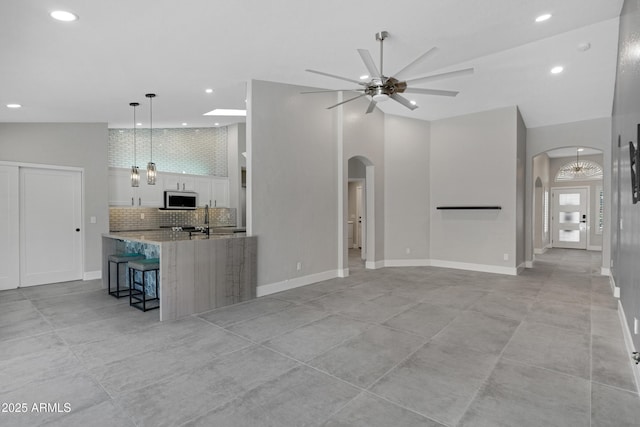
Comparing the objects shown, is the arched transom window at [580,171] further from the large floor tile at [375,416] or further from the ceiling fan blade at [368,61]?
the large floor tile at [375,416]

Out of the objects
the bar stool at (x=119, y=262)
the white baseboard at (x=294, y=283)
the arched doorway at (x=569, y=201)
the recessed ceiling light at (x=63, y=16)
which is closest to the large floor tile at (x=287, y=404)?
the white baseboard at (x=294, y=283)

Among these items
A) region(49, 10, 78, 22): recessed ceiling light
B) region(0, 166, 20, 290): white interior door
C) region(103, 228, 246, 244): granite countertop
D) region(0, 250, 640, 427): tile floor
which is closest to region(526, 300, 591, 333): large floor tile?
region(0, 250, 640, 427): tile floor

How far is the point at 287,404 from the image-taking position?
2.18 meters

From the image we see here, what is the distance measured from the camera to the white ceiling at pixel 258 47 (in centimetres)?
302

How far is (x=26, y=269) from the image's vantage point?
557 cm

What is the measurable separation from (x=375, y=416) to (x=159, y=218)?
6640 millimetres

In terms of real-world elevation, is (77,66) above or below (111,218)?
above

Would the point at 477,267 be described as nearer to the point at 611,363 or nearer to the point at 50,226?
the point at 611,363

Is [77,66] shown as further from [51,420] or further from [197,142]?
[197,142]

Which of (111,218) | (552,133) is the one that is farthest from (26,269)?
(552,133)

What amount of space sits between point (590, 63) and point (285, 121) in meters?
4.45

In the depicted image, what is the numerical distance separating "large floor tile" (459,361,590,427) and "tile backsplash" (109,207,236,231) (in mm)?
6808

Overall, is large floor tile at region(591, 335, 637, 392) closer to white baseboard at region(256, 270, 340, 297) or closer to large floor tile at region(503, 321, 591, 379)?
large floor tile at region(503, 321, 591, 379)

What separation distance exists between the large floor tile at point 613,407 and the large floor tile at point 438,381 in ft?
2.11
